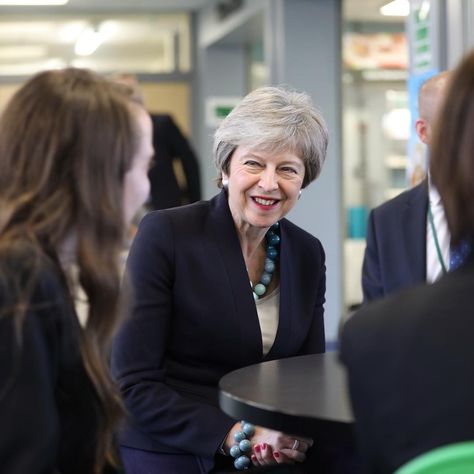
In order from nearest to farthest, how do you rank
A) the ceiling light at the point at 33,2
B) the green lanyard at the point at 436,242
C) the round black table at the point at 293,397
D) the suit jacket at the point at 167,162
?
the round black table at the point at 293,397, the green lanyard at the point at 436,242, the suit jacket at the point at 167,162, the ceiling light at the point at 33,2

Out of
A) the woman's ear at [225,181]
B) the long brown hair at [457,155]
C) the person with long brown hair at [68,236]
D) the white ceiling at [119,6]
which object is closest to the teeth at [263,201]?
the woman's ear at [225,181]

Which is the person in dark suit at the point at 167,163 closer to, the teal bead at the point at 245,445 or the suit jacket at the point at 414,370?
the teal bead at the point at 245,445

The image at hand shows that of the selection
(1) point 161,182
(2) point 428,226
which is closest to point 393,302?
(2) point 428,226

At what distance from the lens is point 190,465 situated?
8.68ft

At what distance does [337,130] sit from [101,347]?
6443 mm

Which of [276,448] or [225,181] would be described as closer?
[276,448]

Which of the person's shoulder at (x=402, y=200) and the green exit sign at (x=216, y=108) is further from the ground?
the green exit sign at (x=216, y=108)

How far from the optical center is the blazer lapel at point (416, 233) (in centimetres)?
322

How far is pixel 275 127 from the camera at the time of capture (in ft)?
9.00

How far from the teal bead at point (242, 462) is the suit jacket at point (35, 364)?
0.91 m

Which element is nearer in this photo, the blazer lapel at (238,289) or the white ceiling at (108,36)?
the blazer lapel at (238,289)

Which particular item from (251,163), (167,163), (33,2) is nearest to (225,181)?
(251,163)

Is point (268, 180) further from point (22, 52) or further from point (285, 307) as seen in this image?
point (22, 52)

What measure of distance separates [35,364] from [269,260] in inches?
54.9
